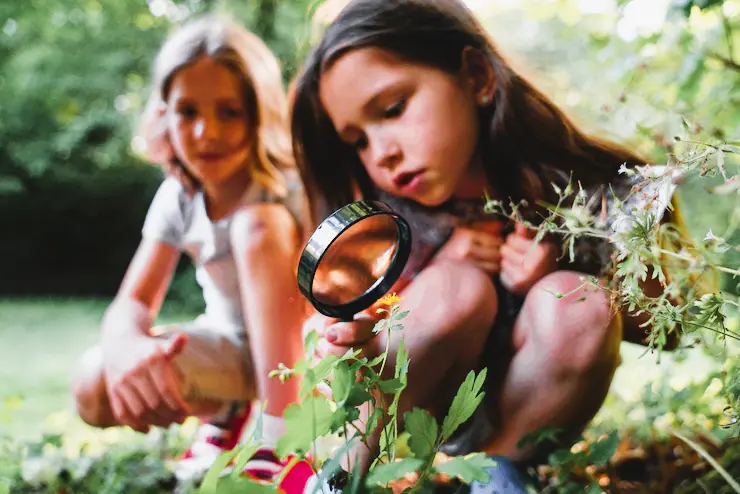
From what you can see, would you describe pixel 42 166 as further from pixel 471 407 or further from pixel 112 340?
pixel 471 407

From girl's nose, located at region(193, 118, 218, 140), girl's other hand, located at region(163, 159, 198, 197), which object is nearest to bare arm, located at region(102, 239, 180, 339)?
girl's other hand, located at region(163, 159, 198, 197)

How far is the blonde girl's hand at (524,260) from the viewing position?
2.73ft

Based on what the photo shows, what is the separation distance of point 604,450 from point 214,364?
60cm

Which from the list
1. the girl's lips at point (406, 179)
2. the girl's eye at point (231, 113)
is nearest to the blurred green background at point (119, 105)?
the girl's eye at point (231, 113)

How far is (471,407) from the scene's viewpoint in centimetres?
61

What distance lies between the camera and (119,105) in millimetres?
1492

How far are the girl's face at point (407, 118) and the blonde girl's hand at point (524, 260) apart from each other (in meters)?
0.09

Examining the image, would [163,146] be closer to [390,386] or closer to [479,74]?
[479,74]

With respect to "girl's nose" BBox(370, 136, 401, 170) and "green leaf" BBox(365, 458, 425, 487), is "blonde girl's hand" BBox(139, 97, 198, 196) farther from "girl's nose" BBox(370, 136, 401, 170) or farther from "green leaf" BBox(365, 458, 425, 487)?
"green leaf" BBox(365, 458, 425, 487)

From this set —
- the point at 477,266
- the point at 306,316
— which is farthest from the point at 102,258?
the point at 477,266

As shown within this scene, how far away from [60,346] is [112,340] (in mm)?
549

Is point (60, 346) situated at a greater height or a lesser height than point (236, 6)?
lesser

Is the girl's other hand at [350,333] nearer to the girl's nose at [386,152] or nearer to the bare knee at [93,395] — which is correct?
the girl's nose at [386,152]

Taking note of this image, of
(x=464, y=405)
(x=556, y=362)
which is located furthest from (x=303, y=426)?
(x=556, y=362)
